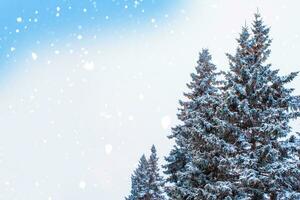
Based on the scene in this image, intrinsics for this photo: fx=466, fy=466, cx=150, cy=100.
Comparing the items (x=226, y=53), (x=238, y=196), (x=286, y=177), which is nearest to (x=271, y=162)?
(x=286, y=177)

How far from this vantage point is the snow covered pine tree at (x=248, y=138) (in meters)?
17.0

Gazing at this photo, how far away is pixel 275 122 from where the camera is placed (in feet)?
56.8

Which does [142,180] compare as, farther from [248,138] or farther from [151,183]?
[248,138]

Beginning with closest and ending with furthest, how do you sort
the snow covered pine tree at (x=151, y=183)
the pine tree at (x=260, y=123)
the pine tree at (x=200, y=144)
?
the pine tree at (x=260, y=123), the pine tree at (x=200, y=144), the snow covered pine tree at (x=151, y=183)

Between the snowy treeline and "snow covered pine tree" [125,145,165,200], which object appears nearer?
the snowy treeline

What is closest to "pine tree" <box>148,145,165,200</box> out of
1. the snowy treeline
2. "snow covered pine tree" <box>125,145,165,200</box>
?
"snow covered pine tree" <box>125,145,165,200</box>

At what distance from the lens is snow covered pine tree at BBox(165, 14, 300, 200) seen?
55.9ft

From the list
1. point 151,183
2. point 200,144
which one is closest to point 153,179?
point 151,183

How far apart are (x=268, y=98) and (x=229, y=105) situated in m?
1.52

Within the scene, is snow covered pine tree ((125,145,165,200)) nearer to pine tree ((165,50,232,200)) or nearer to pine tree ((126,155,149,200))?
pine tree ((126,155,149,200))

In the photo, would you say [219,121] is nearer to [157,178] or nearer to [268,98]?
[268,98]

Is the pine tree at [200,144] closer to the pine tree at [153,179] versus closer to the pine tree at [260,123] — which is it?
the pine tree at [260,123]

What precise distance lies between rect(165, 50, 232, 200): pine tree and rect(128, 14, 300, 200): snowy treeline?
4 cm

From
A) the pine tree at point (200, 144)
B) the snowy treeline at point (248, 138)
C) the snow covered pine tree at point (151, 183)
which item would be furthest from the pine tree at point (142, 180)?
the snowy treeline at point (248, 138)
